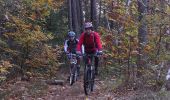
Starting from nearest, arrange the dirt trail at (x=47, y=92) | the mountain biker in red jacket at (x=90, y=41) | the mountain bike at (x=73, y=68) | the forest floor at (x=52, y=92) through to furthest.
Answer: the forest floor at (x=52, y=92) < the dirt trail at (x=47, y=92) < the mountain biker in red jacket at (x=90, y=41) < the mountain bike at (x=73, y=68)

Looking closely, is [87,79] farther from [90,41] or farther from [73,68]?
[73,68]

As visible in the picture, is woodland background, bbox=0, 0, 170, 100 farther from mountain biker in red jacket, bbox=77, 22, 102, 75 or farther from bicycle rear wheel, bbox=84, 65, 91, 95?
mountain biker in red jacket, bbox=77, 22, 102, 75

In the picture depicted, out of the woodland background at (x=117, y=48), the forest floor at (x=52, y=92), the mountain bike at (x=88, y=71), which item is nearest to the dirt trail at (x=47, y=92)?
the forest floor at (x=52, y=92)

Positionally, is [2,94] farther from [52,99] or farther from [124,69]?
[124,69]

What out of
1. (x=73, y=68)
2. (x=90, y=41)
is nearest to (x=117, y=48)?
(x=73, y=68)

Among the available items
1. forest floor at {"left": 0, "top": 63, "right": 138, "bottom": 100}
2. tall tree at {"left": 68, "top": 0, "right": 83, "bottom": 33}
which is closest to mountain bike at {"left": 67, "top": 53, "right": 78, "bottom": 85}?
forest floor at {"left": 0, "top": 63, "right": 138, "bottom": 100}

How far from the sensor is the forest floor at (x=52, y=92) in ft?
39.7

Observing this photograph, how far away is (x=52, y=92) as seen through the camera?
1384 cm

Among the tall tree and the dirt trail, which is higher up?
the tall tree

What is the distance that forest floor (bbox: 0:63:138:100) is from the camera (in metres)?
12.1

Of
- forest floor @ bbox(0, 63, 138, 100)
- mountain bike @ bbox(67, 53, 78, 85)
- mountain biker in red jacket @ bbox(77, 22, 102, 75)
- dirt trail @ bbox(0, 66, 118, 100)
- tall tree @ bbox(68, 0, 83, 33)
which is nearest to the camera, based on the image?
forest floor @ bbox(0, 63, 138, 100)

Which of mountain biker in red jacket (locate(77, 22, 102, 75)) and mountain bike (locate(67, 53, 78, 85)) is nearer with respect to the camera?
mountain biker in red jacket (locate(77, 22, 102, 75))

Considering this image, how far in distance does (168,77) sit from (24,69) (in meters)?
7.69

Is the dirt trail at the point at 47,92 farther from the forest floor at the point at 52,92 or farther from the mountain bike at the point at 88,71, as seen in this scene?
the mountain bike at the point at 88,71
